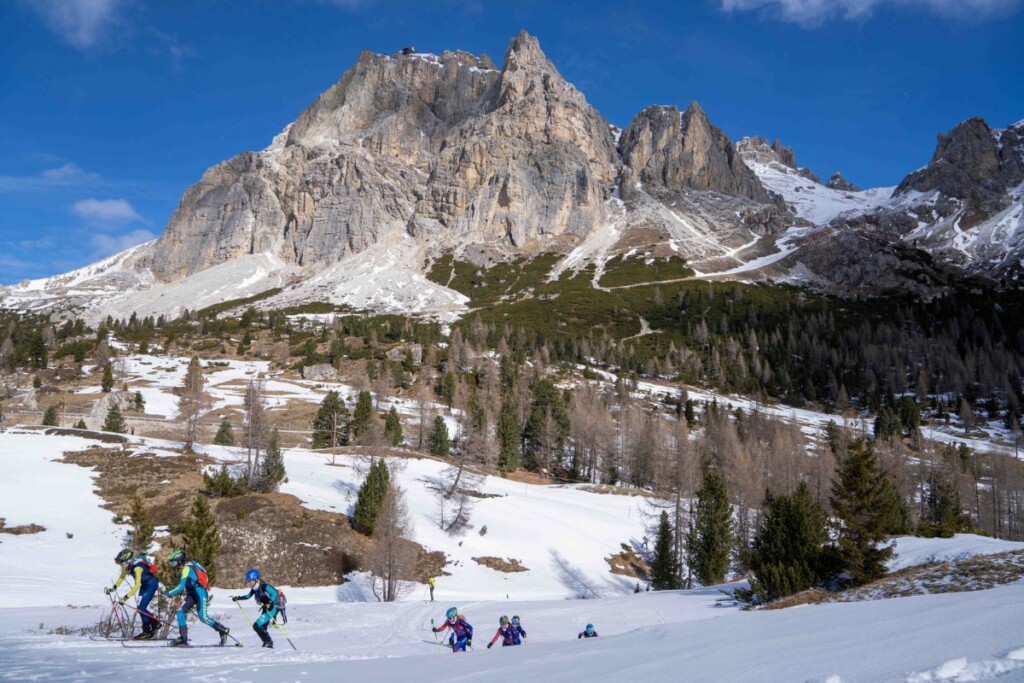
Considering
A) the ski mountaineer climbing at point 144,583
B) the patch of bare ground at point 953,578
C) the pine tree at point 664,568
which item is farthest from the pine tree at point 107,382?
the patch of bare ground at point 953,578

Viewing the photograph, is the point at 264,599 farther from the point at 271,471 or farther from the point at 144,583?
the point at 271,471

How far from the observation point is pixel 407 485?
2021 inches

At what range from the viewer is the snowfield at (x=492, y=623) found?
643 cm

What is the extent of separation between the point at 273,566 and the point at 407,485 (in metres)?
18.3

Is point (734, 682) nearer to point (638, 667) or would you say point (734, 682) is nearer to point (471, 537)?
point (638, 667)

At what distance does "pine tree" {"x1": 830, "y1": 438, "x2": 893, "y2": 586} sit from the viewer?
19.8m

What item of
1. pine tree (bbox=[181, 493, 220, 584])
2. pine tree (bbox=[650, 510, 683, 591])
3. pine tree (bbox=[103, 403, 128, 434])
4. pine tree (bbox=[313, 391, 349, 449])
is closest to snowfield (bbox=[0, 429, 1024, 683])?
pine tree (bbox=[181, 493, 220, 584])

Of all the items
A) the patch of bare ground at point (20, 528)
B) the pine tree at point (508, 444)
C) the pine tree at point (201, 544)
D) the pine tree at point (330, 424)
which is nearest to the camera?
the pine tree at point (201, 544)

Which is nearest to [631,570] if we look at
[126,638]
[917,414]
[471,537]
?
[471,537]

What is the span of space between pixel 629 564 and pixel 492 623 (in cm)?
2862

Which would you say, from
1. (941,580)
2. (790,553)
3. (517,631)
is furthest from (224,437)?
(941,580)

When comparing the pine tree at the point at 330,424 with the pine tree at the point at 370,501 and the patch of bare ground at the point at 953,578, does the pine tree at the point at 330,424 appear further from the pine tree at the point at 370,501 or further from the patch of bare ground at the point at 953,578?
the patch of bare ground at the point at 953,578

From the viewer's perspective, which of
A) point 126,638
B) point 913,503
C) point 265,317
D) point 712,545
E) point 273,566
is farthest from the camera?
point 265,317

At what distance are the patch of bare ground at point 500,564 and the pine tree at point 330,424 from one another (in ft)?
102
